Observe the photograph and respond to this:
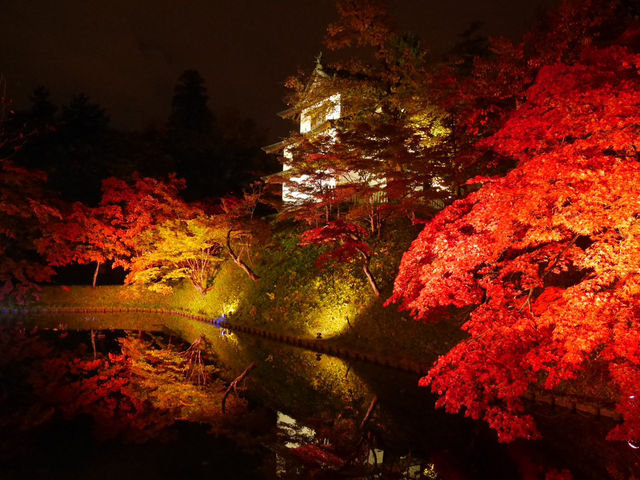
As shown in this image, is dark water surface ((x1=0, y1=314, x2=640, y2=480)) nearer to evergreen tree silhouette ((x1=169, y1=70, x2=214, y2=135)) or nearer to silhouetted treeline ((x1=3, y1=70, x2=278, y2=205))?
→ silhouetted treeline ((x1=3, y1=70, x2=278, y2=205))

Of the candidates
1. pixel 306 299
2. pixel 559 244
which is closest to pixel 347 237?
pixel 306 299

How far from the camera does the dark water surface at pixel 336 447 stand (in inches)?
241

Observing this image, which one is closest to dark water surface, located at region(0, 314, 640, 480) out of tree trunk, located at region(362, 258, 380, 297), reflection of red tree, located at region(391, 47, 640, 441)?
reflection of red tree, located at region(391, 47, 640, 441)

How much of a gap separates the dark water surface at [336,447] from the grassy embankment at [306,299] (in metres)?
2.02

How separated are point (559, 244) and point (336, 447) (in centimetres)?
470

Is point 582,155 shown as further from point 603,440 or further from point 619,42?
point 603,440

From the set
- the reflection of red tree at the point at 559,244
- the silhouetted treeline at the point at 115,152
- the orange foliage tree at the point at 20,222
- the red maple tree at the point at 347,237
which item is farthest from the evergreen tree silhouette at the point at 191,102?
the reflection of red tree at the point at 559,244

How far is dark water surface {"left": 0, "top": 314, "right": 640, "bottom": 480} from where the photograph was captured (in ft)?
20.1

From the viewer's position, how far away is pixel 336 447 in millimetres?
6863

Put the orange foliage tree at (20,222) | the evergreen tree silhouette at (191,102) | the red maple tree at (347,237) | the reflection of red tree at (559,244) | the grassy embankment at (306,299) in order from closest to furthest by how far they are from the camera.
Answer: the reflection of red tree at (559,244) < the grassy embankment at (306,299) < the red maple tree at (347,237) < the orange foliage tree at (20,222) < the evergreen tree silhouette at (191,102)

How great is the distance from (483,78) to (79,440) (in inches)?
429

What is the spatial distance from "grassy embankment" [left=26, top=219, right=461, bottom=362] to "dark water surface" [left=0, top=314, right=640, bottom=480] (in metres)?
2.02

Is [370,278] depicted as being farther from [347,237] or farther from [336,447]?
[336,447]

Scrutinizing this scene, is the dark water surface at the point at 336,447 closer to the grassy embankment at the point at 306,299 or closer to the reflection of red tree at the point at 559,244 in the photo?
the reflection of red tree at the point at 559,244
